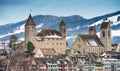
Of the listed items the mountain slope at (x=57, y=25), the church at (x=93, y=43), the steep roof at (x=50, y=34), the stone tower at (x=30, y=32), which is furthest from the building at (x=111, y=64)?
the mountain slope at (x=57, y=25)

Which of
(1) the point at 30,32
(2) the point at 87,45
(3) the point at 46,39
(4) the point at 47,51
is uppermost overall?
(1) the point at 30,32

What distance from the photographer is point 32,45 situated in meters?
58.4

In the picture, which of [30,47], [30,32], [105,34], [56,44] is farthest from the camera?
[105,34]

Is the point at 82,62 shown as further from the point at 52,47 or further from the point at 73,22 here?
the point at 73,22

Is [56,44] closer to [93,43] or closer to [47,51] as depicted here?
[47,51]

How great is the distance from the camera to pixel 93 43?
6750cm

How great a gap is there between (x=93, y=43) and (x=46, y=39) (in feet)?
22.1

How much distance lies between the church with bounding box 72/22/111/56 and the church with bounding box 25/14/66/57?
2.57m

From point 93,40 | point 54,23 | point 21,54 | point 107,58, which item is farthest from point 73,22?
point 21,54

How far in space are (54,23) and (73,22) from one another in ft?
22.9

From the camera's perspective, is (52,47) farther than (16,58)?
Yes

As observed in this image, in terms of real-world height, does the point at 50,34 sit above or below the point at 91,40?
above

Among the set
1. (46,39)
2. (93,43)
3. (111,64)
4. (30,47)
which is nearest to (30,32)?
(46,39)

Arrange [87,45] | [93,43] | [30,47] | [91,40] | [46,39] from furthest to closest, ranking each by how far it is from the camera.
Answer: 1. [93,43]
2. [91,40]
3. [87,45]
4. [46,39]
5. [30,47]
